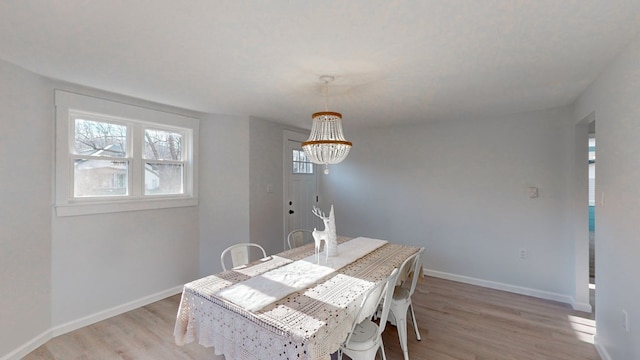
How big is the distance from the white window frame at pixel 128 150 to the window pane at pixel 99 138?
0.17 feet

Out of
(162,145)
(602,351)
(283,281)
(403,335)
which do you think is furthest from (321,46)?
(602,351)

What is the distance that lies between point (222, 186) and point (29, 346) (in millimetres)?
2176

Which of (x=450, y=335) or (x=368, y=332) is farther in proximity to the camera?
(x=450, y=335)

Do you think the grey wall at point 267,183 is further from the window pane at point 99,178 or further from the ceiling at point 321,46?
the window pane at point 99,178

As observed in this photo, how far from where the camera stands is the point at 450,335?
8.15ft

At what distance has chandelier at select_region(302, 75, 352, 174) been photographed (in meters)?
2.27

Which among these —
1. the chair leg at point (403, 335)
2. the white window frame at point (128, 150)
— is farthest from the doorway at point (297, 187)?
the chair leg at point (403, 335)

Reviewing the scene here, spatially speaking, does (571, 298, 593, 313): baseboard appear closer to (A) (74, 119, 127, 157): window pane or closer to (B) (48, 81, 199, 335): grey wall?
(B) (48, 81, 199, 335): grey wall

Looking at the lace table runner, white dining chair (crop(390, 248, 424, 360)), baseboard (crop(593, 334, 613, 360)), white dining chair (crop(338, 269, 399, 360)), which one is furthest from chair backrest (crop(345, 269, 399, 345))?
baseboard (crop(593, 334, 613, 360))

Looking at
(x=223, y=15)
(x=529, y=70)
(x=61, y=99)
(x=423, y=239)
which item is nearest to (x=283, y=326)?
(x=223, y=15)

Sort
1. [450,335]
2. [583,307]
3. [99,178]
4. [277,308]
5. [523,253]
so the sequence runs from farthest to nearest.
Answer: [523,253]
[583,307]
[99,178]
[450,335]
[277,308]

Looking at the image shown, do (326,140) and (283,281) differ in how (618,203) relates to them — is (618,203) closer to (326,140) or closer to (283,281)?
(326,140)

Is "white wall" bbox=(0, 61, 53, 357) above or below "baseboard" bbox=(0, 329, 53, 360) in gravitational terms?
above

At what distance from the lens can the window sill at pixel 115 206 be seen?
2513 mm
